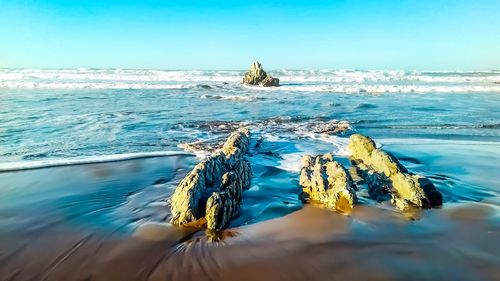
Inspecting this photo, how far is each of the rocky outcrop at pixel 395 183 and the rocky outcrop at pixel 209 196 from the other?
195 cm

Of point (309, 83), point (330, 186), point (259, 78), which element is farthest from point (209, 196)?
point (309, 83)

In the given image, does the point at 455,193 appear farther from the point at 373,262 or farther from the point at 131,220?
the point at 131,220

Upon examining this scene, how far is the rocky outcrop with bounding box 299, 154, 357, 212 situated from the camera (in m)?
4.73

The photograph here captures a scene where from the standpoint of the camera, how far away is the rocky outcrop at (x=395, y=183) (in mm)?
4781

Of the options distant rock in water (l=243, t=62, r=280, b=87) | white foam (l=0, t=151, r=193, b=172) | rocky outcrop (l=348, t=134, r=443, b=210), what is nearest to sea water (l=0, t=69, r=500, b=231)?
white foam (l=0, t=151, r=193, b=172)

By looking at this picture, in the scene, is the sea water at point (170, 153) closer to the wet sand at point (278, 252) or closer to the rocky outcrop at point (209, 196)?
the rocky outcrop at point (209, 196)

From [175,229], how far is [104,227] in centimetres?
85

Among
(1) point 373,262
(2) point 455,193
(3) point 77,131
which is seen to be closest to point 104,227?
(1) point 373,262

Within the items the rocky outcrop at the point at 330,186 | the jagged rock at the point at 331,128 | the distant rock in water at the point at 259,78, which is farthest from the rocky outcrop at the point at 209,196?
the distant rock in water at the point at 259,78

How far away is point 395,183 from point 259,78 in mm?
28976

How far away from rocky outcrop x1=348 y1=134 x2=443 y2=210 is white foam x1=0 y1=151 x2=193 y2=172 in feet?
12.4

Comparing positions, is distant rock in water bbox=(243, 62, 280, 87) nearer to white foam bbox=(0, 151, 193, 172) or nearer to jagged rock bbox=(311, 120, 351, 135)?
jagged rock bbox=(311, 120, 351, 135)

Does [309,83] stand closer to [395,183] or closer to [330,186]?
[395,183]

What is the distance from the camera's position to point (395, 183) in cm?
522
